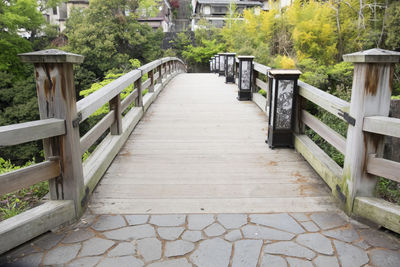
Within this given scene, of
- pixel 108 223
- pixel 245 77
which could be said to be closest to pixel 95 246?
pixel 108 223

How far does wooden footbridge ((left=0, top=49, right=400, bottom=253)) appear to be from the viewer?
8.47 ft

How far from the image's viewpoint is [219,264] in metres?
2.31

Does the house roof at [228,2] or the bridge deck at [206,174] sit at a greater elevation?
the house roof at [228,2]

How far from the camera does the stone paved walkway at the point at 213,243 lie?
235 centimetres

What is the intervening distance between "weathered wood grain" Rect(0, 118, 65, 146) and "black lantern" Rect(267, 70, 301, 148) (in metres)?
2.74

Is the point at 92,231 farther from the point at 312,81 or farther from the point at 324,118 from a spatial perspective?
the point at 312,81

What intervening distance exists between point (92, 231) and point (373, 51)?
251cm

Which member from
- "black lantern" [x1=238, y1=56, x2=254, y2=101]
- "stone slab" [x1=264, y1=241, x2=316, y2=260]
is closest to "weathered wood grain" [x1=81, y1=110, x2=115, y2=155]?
"stone slab" [x1=264, y1=241, x2=316, y2=260]

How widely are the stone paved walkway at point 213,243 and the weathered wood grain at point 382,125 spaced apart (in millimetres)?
768

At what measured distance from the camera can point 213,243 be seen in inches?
100

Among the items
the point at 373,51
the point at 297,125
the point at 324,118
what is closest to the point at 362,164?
the point at 373,51

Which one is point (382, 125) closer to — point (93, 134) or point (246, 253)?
point (246, 253)

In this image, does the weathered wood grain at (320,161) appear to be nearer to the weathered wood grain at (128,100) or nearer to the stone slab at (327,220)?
the stone slab at (327,220)

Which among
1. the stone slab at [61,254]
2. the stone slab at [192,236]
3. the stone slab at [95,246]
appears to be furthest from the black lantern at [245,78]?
the stone slab at [61,254]
